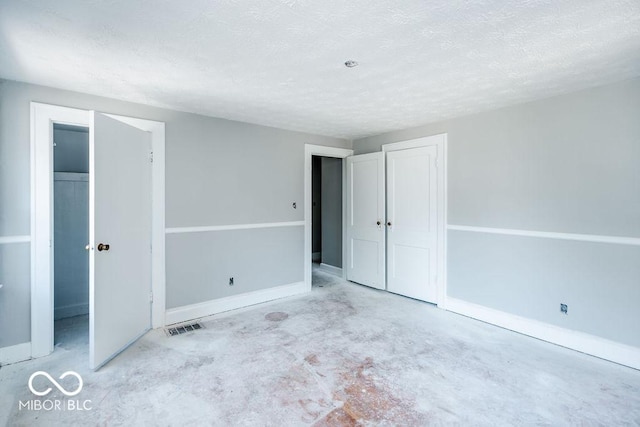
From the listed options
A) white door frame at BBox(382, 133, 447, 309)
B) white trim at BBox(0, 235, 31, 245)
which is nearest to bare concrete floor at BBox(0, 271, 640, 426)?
white door frame at BBox(382, 133, 447, 309)

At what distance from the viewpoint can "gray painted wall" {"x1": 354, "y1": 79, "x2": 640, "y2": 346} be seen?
251 cm

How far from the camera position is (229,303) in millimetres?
3684

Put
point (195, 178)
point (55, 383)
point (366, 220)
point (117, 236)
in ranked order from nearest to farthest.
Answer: point (55, 383) → point (117, 236) → point (195, 178) → point (366, 220)

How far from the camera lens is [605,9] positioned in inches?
61.6

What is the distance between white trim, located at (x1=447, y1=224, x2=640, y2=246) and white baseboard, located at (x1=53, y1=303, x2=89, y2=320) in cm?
452

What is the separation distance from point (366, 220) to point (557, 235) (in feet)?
7.76

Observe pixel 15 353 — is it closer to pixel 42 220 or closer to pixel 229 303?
pixel 42 220

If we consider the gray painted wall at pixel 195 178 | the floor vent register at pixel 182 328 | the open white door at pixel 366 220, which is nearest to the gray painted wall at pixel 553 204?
the open white door at pixel 366 220

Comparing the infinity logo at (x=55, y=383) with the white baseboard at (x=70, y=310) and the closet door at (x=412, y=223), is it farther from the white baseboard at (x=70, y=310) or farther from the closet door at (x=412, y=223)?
the closet door at (x=412, y=223)

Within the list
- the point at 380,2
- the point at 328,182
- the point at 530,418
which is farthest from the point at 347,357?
the point at 328,182

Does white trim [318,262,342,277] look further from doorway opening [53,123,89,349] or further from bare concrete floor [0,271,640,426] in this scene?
doorway opening [53,123,89,349]

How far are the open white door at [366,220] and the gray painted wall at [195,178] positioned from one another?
1.90 ft

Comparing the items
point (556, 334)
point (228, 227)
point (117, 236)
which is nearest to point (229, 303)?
point (228, 227)

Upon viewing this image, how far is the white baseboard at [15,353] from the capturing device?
2.48 meters
